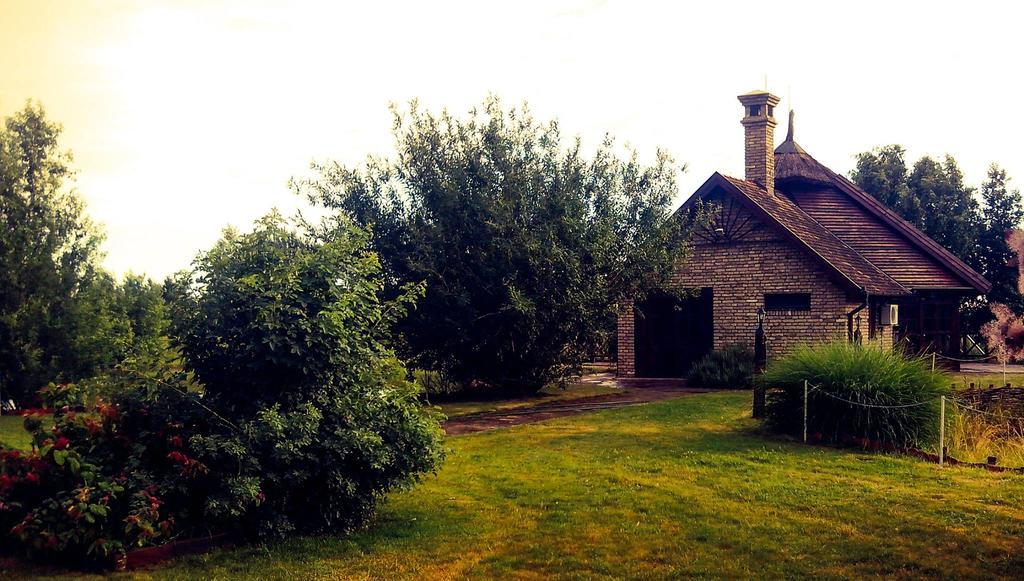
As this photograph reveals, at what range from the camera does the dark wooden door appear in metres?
26.3

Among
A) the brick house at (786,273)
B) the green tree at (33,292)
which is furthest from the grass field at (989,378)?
the green tree at (33,292)

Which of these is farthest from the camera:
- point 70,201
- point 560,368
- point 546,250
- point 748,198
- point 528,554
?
point 70,201

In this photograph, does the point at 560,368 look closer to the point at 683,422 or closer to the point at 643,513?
the point at 683,422

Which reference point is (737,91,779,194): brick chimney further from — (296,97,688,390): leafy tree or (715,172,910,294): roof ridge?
(296,97,688,390): leafy tree

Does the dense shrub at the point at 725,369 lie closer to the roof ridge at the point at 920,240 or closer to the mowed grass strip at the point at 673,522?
the roof ridge at the point at 920,240

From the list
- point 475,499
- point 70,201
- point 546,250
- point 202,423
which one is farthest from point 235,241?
point 70,201

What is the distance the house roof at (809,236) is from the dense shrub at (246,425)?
17.2 m

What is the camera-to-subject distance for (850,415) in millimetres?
13234

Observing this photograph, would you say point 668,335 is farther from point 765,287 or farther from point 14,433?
point 14,433

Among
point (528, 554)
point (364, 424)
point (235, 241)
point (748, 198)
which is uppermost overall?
point (748, 198)

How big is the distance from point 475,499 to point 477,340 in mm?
10799

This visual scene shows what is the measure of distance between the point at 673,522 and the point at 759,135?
2004 centimetres

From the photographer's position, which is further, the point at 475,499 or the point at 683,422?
the point at 683,422

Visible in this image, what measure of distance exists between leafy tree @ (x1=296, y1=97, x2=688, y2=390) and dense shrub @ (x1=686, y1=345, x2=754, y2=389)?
349 cm
